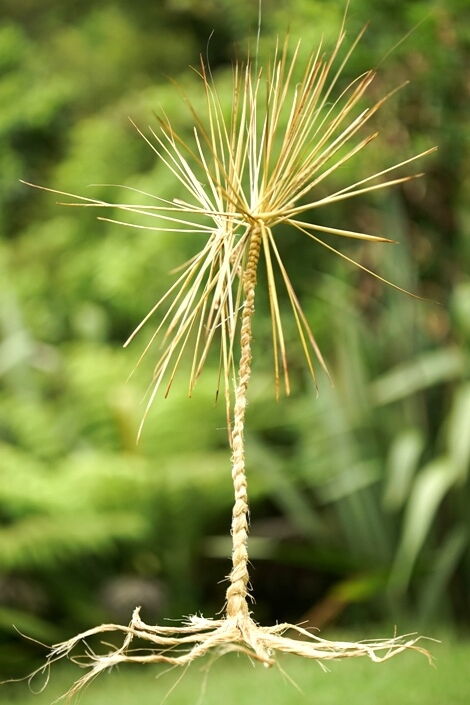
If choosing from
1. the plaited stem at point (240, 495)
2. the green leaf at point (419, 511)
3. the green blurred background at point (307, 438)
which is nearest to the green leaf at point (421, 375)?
the green blurred background at point (307, 438)

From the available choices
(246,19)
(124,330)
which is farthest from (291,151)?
(124,330)

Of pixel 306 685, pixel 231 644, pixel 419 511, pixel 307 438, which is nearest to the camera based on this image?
pixel 231 644

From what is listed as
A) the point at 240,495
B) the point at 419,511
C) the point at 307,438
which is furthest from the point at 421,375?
the point at 240,495

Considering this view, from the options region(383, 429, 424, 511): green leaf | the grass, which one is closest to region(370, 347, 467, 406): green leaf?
region(383, 429, 424, 511): green leaf

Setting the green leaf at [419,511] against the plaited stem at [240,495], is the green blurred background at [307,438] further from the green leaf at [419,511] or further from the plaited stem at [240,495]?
the plaited stem at [240,495]

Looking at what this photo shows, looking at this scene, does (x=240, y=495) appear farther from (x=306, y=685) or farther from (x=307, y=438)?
(x=307, y=438)

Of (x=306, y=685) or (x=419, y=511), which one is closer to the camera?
(x=306, y=685)
